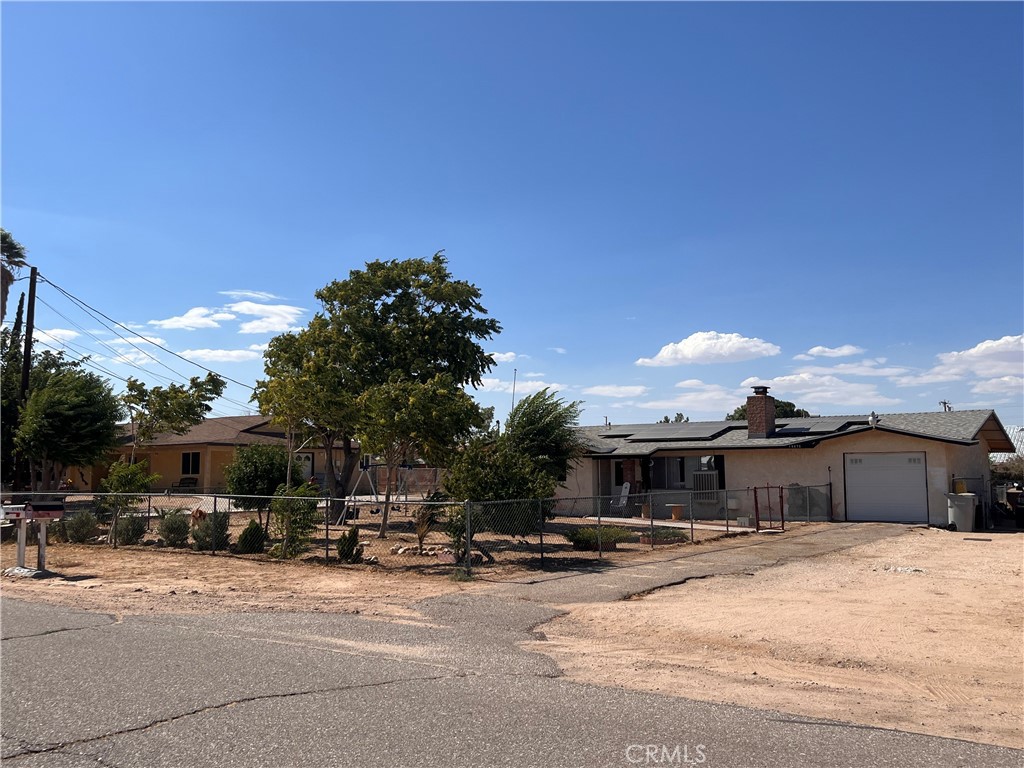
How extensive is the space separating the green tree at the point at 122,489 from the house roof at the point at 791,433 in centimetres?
1682

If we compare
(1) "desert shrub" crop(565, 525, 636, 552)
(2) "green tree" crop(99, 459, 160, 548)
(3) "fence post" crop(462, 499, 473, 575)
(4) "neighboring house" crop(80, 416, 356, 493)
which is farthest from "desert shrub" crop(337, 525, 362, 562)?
(4) "neighboring house" crop(80, 416, 356, 493)

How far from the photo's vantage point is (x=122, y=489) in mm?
20750

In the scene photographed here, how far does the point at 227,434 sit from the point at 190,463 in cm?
252

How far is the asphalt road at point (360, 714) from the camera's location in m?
5.14

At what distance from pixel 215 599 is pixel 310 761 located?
8.04 metres

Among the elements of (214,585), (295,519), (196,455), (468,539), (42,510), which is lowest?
(214,585)

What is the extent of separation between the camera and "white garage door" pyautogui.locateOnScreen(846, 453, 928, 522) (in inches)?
1060

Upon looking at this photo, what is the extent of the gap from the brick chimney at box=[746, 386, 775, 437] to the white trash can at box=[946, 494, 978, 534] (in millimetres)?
7032

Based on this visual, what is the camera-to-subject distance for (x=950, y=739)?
5.65 metres

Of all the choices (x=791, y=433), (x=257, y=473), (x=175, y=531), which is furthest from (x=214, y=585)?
(x=791, y=433)

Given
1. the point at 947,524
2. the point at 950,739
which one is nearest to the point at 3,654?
the point at 950,739

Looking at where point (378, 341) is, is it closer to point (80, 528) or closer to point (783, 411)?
point (80, 528)

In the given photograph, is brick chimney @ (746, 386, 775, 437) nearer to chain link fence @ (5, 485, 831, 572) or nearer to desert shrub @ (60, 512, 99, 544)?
chain link fence @ (5, 485, 831, 572)

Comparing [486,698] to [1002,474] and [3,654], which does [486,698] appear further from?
[1002,474]
